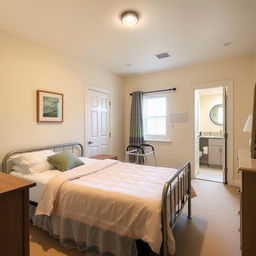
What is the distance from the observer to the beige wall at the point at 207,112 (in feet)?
18.9

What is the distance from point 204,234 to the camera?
2189 mm

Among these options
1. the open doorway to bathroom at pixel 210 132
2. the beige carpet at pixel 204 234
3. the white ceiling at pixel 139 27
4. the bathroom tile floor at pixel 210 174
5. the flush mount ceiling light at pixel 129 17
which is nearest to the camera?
the beige carpet at pixel 204 234

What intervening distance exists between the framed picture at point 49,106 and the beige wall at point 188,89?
2.24 meters

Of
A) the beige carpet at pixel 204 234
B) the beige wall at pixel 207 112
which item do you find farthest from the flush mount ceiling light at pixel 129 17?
the beige wall at pixel 207 112

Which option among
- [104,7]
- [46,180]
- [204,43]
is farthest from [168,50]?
[46,180]

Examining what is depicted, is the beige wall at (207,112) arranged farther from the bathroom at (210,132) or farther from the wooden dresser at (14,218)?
the wooden dresser at (14,218)

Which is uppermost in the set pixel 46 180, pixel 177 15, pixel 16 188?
pixel 177 15

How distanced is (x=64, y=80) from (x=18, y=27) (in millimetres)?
1109

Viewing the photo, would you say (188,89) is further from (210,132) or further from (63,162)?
(63,162)

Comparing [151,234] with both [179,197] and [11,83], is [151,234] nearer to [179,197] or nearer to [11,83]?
[179,197]

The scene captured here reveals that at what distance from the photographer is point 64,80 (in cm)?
346

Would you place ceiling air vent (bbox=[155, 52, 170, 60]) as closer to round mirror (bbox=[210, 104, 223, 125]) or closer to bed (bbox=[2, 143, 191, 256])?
bed (bbox=[2, 143, 191, 256])

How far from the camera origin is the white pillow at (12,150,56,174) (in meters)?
2.46

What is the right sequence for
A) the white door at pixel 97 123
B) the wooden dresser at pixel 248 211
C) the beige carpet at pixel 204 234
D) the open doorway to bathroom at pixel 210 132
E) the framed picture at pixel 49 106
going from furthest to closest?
1. the open doorway to bathroom at pixel 210 132
2. the white door at pixel 97 123
3. the framed picture at pixel 49 106
4. the beige carpet at pixel 204 234
5. the wooden dresser at pixel 248 211
